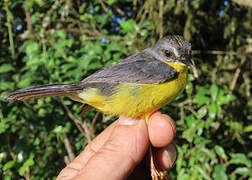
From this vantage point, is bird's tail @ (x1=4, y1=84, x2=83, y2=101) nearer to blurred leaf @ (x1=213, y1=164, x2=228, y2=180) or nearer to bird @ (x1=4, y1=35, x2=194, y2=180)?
bird @ (x1=4, y1=35, x2=194, y2=180)

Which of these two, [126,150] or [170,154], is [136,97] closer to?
[126,150]

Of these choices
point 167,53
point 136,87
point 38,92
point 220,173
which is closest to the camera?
point 38,92

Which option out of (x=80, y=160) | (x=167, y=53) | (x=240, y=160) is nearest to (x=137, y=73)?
(x=167, y=53)

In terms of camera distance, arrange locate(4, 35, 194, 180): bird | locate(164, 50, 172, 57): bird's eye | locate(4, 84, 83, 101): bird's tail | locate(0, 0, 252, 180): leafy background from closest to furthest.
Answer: locate(4, 84, 83, 101): bird's tail → locate(4, 35, 194, 180): bird → locate(164, 50, 172, 57): bird's eye → locate(0, 0, 252, 180): leafy background

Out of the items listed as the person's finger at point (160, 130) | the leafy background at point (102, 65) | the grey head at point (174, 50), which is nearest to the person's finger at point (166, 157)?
the person's finger at point (160, 130)

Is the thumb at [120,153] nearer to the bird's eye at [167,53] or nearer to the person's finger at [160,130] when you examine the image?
the person's finger at [160,130]

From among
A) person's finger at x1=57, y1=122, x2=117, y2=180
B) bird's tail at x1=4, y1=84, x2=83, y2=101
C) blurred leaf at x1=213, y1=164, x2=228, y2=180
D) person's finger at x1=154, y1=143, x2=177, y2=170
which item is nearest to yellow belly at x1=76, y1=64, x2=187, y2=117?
bird's tail at x1=4, y1=84, x2=83, y2=101
